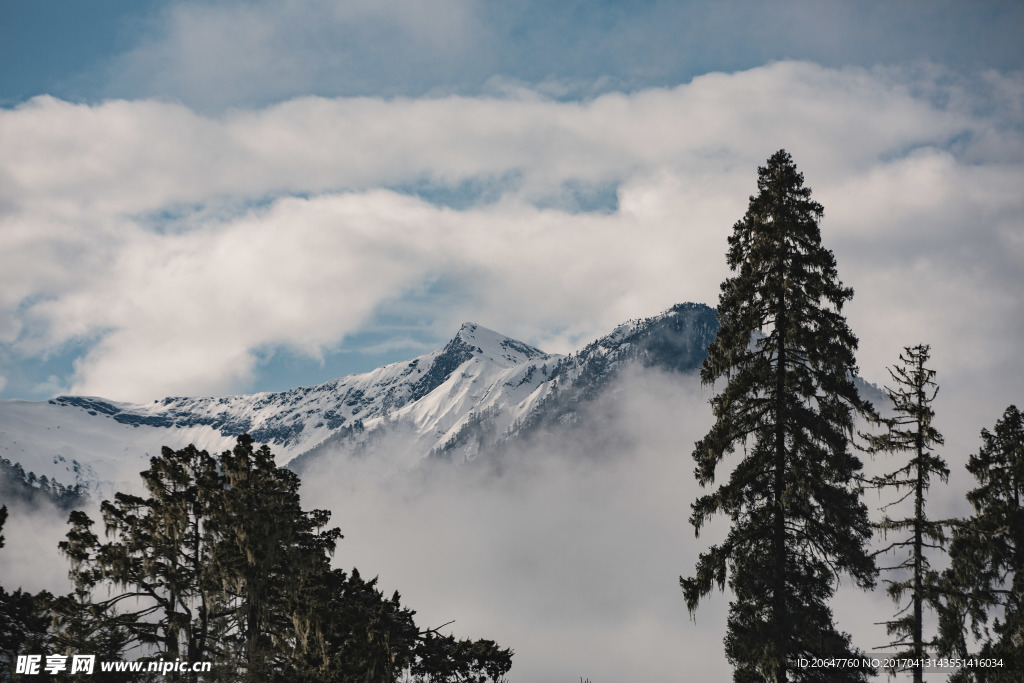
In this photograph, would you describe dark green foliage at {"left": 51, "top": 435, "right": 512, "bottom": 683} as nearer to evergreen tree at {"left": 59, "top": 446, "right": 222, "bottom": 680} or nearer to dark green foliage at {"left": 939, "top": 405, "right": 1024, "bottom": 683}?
evergreen tree at {"left": 59, "top": 446, "right": 222, "bottom": 680}

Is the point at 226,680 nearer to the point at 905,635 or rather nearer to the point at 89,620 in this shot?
the point at 89,620

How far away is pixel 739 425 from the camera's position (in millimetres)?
23938

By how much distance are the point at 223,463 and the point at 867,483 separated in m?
21.6

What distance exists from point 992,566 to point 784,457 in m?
10.7

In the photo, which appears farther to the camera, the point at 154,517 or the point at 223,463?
the point at 223,463

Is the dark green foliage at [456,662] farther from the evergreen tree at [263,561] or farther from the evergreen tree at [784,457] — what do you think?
the evergreen tree at [784,457]

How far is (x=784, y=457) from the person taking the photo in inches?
919

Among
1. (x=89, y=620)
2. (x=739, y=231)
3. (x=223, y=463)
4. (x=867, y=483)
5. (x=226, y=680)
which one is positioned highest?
(x=739, y=231)

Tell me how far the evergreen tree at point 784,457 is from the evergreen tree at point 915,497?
3353 mm

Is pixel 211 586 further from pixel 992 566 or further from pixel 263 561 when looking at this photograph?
pixel 992 566

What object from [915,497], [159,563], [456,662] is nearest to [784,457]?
[915,497]

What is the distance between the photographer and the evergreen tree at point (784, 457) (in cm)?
2280

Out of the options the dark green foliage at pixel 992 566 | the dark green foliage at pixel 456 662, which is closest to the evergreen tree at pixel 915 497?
the dark green foliage at pixel 992 566

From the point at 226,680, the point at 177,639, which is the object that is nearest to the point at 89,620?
the point at 177,639
